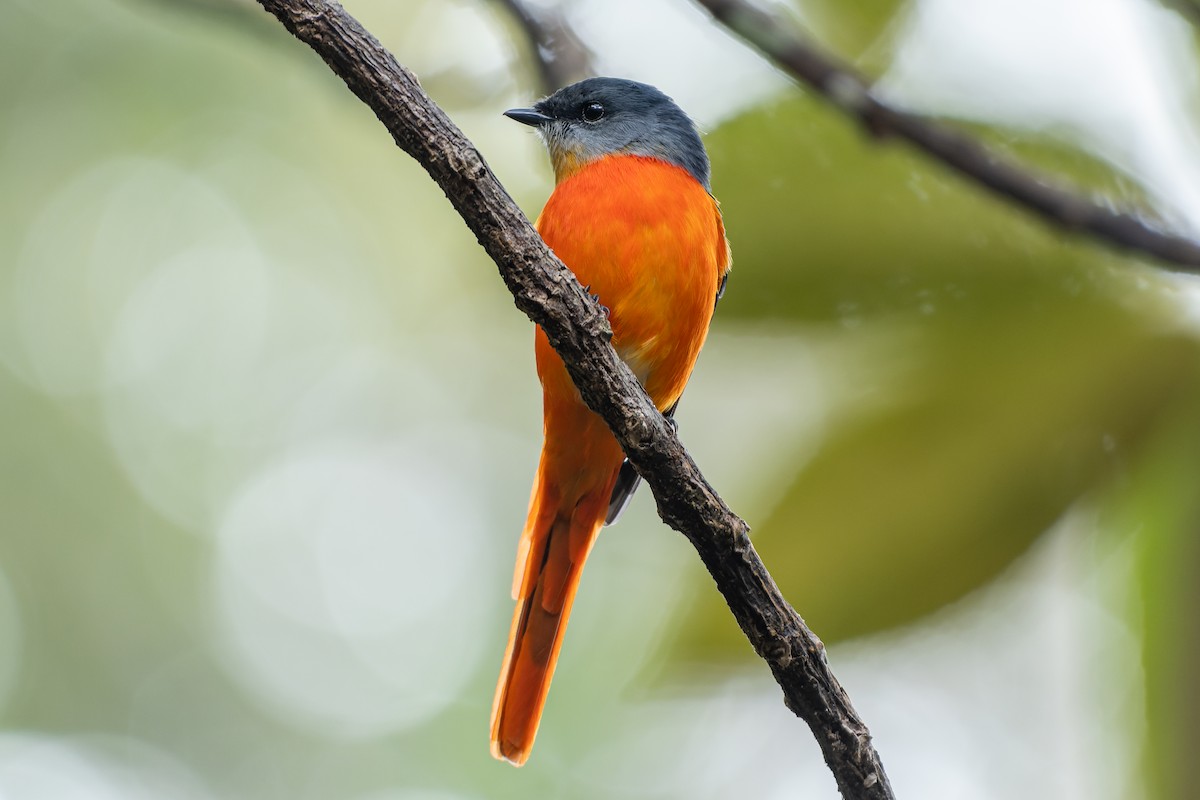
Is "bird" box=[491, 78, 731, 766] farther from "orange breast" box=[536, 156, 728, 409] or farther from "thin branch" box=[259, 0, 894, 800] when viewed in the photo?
"thin branch" box=[259, 0, 894, 800]

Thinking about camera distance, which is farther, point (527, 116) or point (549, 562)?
point (527, 116)

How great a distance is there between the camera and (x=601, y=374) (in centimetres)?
247

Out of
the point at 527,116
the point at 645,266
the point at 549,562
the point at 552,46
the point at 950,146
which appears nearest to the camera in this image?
the point at 950,146

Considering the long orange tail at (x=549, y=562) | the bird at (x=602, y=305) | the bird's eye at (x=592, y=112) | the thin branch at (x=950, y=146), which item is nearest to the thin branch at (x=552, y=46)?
the bird at (x=602, y=305)

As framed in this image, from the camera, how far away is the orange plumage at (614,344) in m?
3.65

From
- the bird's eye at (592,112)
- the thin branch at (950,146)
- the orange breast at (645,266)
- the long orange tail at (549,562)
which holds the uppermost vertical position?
the thin branch at (950,146)

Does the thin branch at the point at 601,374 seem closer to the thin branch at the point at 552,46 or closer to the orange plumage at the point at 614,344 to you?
the orange plumage at the point at 614,344

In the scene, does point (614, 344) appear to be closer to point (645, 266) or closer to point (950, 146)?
point (645, 266)

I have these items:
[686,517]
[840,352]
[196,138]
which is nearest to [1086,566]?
[840,352]

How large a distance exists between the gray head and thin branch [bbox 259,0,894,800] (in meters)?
2.13

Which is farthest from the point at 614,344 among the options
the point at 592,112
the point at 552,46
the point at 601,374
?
the point at 592,112

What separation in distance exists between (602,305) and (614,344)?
13 cm

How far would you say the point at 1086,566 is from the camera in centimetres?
228

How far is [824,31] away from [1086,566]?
1.24m
